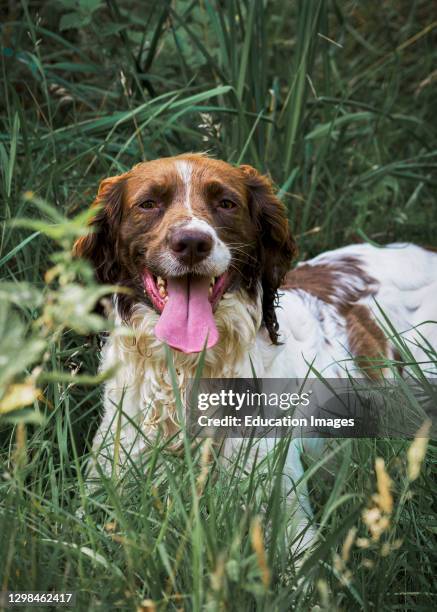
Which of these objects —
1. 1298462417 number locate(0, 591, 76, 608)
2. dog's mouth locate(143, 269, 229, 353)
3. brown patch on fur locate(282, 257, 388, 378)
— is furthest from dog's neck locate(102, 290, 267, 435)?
1298462417 number locate(0, 591, 76, 608)

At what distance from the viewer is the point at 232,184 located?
338 cm

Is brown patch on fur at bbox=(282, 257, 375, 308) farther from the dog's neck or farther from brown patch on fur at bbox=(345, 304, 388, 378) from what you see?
the dog's neck

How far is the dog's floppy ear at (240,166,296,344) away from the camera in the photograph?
11.5 feet

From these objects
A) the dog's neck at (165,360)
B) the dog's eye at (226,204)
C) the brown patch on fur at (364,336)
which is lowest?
the dog's neck at (165,360)

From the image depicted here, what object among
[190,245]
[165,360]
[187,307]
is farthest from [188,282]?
[165,360]

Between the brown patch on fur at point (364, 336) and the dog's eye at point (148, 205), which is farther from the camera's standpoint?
the brown patch on fur at point (364, 336)

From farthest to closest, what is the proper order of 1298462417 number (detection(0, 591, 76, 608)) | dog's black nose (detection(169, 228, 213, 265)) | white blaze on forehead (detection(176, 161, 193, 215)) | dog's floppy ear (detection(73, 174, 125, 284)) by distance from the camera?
1. dog's floppy ear (detection(73, 174, 125, 284))
2. white blaze on forehead (detection(176, 161, 193, 215))
3. dog's black nose (detection(169, 228, 213, 265))
4. 1298462417 number (detection(0, 591, 76, 608))

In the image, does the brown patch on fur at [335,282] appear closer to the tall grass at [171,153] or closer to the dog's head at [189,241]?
the tall grass at [171,153]

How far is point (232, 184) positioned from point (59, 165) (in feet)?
3.46

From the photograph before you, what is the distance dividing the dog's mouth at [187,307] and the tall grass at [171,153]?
15.4 inches

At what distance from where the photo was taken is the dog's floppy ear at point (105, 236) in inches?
135

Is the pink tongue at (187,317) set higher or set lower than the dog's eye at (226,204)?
lower

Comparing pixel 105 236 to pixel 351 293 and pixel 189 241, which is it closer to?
pixel 189 241

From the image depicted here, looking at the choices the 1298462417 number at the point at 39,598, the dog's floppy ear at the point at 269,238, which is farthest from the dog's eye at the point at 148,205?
the 1298462417 number at the point at 39,598
